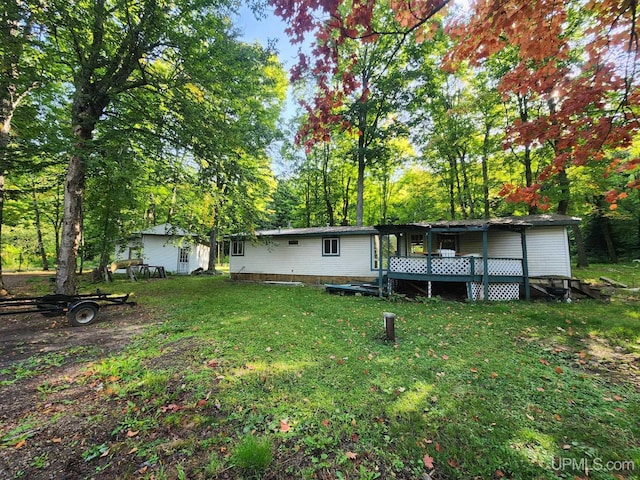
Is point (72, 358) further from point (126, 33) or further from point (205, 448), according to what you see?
point (126, 33)

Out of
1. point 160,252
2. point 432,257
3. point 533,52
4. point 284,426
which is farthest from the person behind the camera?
point 160,252

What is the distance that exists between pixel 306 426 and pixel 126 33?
9819mm

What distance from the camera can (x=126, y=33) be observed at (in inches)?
272

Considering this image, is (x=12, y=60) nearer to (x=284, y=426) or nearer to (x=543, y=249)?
(x=284, y=426)

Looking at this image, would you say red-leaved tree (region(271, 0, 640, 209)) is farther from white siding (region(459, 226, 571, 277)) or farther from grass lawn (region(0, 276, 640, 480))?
white siding (region(459, 226, 571, 277))

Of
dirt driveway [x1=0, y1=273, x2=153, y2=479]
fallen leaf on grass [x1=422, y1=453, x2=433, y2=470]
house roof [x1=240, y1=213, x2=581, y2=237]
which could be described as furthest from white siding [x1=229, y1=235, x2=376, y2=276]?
fallen leaf on grass [x1=422, y1=453, x2=433, y2=470]

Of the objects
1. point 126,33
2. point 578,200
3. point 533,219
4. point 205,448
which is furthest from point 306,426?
point 578,200

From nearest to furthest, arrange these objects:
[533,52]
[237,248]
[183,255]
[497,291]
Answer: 1. [533,52]
2. [497,291]
3. [237,248]
4. [183,255]

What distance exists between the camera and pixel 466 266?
31.8 feet

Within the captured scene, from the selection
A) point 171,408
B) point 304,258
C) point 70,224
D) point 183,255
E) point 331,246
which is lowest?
point 171,408

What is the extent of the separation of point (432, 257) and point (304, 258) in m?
6.76

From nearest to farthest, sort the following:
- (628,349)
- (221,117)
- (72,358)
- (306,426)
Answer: (306,426) → (72,358) → (628,349) → (221,117)

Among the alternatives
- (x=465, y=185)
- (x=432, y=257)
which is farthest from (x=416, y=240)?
(x=465, y=185)

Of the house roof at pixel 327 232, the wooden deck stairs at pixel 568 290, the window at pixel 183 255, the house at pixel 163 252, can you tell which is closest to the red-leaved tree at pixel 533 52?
the wooden deck stairs at pixel 568 290
